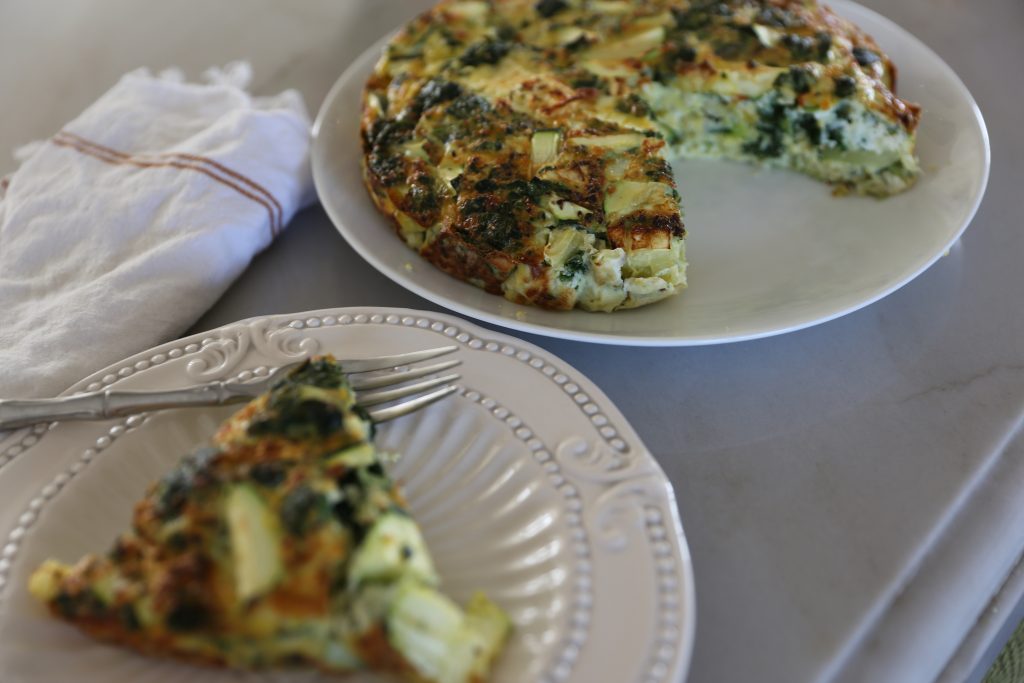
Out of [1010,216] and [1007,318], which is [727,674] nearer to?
[1007,318]

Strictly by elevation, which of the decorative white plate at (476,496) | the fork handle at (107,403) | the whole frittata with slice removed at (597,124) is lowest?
the decorative white plate at (476,496)

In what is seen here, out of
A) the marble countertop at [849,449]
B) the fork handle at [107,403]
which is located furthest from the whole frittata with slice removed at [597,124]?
the fork handle at [107,403]

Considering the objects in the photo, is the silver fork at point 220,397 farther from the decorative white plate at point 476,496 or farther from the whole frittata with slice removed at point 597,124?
the whole frittata with slice removed at point 597,124

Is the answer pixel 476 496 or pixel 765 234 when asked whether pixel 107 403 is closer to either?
pixel 476 496

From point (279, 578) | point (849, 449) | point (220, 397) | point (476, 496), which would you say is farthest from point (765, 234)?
point (279, 578)

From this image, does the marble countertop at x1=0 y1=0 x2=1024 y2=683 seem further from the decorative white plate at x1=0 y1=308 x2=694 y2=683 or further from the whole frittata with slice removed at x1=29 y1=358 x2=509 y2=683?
the whole frittata with slice removed at x1=29 y1=358 x2=509 y2=683

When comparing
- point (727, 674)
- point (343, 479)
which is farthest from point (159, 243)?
point (727, 674)

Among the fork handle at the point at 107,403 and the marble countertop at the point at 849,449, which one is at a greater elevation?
the fork handle at the point at 107,403
